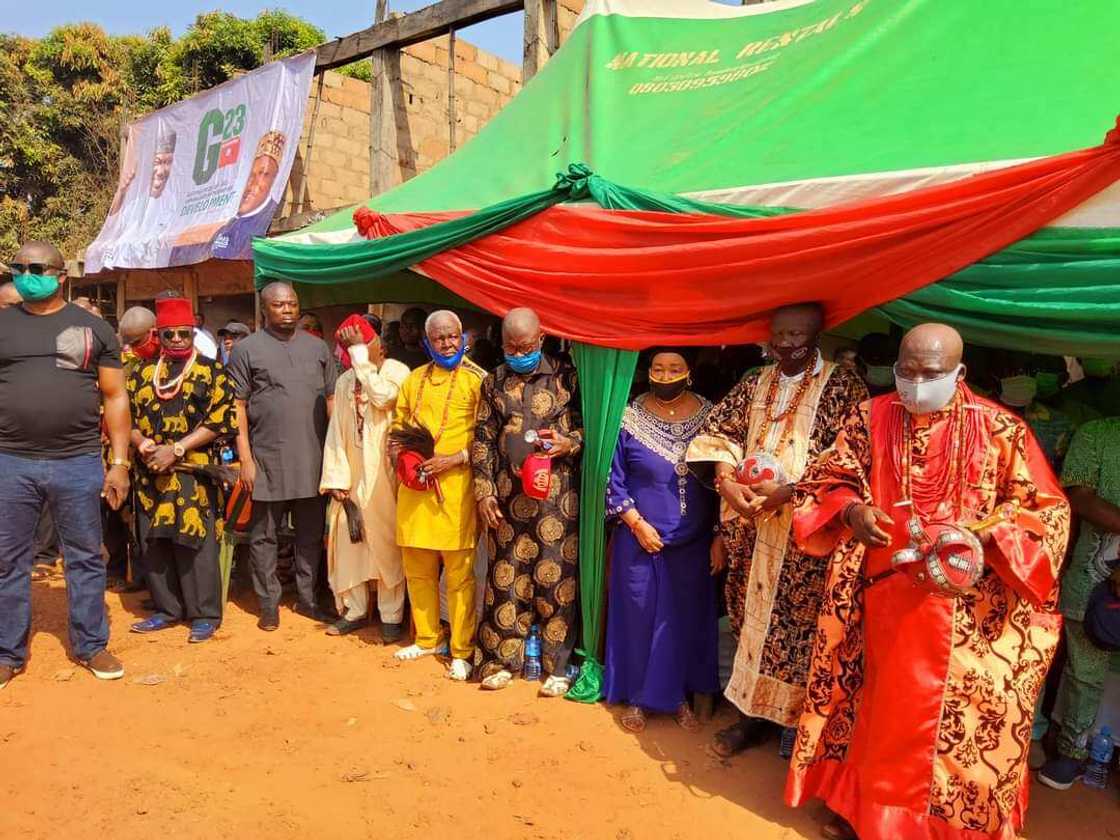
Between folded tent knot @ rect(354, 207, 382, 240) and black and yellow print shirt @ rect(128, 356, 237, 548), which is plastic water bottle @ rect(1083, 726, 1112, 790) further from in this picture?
black and yellow print shirt @ rect(128, 356, 237, 548)

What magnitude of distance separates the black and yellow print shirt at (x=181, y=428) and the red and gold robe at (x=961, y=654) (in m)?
3.44

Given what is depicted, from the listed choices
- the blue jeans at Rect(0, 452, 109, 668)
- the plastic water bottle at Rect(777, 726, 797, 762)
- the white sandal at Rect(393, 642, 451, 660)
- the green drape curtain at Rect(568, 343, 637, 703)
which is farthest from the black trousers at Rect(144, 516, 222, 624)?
the plastic water bottle at Rect(777, 726, 797, 762)

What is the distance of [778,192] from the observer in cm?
324

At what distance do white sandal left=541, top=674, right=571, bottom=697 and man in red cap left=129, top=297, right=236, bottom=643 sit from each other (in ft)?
6.88

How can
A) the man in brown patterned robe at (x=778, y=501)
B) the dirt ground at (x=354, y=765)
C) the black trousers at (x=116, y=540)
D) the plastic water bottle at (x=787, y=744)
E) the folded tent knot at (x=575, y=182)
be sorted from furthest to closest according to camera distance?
the black trousers at (x=116, y=540) → the folded tent knot at (x=575, y=182) → the plastic water bottle at (x=787, y=744) → the man in brown patterned robe at (x=778, y=501) → the dirt ground at (x=354, y=765)

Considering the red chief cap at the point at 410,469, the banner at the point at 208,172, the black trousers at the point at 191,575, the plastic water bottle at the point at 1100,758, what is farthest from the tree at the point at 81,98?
the plastic water bottle at the point at 1100,758

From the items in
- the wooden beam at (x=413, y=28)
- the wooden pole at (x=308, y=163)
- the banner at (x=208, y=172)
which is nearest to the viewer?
the wooden beam at (x=413, y=28)

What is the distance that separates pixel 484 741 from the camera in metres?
3.43

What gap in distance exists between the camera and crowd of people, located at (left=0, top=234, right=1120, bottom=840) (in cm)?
254

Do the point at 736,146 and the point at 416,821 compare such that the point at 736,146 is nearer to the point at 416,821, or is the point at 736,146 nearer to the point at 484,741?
the point at 484,741

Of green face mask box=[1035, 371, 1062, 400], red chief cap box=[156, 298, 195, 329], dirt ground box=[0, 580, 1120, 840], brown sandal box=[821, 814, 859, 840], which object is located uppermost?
red chief cap box=[156, 298, 195, 329]

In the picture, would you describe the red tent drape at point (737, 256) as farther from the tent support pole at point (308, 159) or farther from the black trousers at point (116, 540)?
the tent support pole at point (308, 159)

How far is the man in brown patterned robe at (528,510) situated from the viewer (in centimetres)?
378

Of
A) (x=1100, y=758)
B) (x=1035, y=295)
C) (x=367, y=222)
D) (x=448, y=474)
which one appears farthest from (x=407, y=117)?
(x=1100, y=758)
